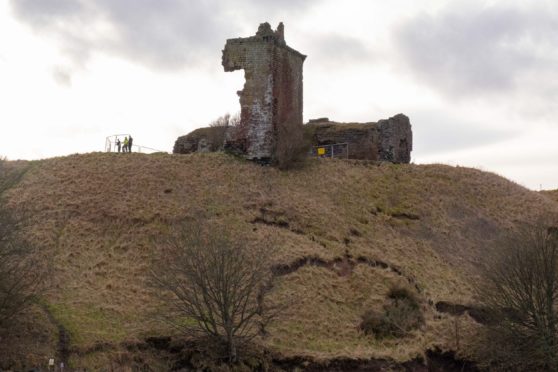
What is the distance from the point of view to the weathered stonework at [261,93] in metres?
35.5

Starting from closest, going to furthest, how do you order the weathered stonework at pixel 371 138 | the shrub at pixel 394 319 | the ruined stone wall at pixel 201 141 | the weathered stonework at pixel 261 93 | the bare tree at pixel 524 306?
1. the bare tree at pixel 524 306
2. the shrub at pixel 394 319
3. the weathered stonework at pixel 261 93
4. the ruined stone wall at pixel 201 141
5. the weathered stonework at pixel 371 138

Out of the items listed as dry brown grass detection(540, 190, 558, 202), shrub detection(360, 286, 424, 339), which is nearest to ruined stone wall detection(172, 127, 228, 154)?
shrub detection(360, 286, 424, 339)

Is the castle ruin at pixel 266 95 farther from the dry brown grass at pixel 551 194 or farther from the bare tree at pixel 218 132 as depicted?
the dry brown grass at pixel 551 194

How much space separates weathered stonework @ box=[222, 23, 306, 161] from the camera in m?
35.5

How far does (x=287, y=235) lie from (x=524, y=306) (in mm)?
10918

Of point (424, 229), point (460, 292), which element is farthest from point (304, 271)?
point (424, 229)

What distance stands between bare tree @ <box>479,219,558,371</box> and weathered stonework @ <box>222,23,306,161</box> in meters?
15.6

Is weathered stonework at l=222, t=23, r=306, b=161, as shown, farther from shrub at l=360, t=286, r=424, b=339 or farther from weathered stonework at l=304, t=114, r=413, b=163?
shrub at l=360, t=286, r=424, b=339

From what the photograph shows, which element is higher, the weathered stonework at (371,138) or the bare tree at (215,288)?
the weathered stonework at (371,138)

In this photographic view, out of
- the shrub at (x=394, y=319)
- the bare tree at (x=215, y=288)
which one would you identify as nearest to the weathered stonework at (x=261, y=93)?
the shrub at (x=394, y=319)

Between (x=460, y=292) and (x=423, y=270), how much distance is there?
199 cm

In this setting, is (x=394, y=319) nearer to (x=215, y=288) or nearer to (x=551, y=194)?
(x=215, y=288)

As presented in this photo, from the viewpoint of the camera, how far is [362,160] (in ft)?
128

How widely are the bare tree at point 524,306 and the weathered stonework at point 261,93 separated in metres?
15.6
